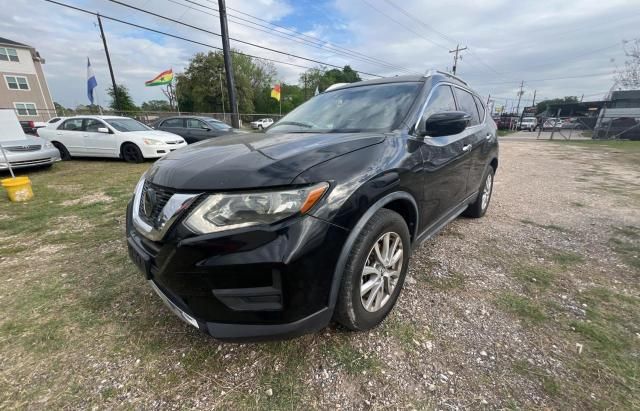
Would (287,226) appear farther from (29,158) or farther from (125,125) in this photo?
(125,125)

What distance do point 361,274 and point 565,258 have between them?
2.57 meters

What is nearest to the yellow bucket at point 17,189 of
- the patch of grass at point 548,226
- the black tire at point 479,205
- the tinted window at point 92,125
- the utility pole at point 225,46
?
the tinted window at point 92,125

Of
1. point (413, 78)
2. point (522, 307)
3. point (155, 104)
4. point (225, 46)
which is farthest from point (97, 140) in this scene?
point (155, 104)

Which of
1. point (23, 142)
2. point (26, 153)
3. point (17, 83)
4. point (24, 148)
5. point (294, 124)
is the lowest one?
point (26, 153)

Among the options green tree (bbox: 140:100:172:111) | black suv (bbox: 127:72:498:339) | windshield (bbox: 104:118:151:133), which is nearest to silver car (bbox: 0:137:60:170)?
windshield (bbox: 104:118:151:133)

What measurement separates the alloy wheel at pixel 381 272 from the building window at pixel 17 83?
44.9m

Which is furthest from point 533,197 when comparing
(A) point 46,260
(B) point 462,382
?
(A) point 46,260

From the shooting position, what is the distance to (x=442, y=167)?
7.81 ft

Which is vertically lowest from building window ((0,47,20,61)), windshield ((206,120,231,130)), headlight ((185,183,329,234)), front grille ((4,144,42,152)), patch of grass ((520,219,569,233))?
patch of grass ((520,219,569,233))

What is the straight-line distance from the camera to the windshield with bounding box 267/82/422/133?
220 cm

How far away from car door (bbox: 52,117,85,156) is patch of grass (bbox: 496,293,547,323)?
37.1 feet

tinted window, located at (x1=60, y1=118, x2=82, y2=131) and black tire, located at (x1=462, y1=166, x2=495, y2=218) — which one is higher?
tinted window, located at (x1=60, y1=118, x2=82, y2=131)

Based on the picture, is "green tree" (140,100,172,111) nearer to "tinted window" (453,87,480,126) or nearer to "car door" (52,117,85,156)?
"car door" (52,117,85,156)

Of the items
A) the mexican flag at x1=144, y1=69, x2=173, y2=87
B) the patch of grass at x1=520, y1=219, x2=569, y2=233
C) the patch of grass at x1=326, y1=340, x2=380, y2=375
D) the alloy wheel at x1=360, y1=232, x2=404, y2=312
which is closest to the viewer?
the patch of grass at x1=326, y1=340, x2=380, y2=375
